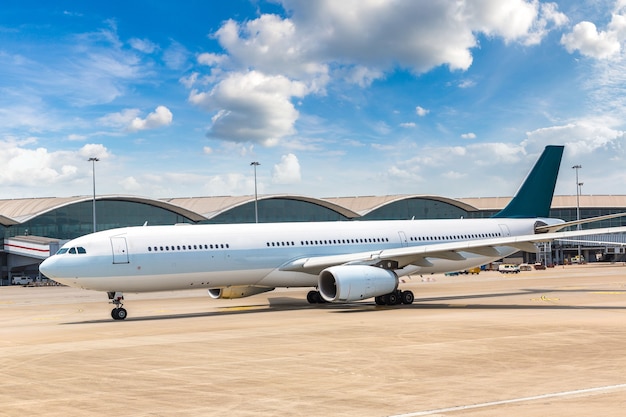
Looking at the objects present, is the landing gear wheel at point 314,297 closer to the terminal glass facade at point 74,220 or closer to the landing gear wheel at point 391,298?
the landing gear wheel at point 391,298

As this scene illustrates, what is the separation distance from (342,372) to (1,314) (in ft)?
91.4

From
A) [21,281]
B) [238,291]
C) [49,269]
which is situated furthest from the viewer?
[21,281]

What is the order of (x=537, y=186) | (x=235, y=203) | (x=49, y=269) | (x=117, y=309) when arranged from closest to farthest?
(x=49, y=269)
(x=117, y=309)
(x=537, y=186)
(x=235, y=203)

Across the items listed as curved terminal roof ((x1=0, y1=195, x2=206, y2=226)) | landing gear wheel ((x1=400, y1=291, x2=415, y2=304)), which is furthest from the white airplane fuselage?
curved terminal roof ((x1=0, y1=195, x2=206, y2=226))

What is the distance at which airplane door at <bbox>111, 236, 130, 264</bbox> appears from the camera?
29.3m

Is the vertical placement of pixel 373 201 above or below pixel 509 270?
above

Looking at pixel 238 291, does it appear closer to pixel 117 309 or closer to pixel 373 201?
pixel 117 309

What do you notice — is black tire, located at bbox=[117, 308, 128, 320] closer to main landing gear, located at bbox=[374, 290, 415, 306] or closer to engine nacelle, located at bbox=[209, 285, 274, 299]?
engine nacelle, located at bbox=[209, 285, 274, 299]

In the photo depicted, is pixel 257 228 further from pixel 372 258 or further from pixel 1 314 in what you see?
pixel 1 314

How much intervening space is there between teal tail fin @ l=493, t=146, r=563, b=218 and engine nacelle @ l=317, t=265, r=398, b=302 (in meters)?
13.5

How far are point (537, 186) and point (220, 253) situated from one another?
2104 centimetres

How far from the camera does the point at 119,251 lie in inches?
1160

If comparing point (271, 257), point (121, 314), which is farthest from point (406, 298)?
point (121, 314)

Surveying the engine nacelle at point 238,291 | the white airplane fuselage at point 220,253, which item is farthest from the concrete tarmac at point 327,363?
the engine nacelle at point 238,291
